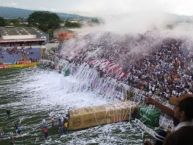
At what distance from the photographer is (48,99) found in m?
36.2

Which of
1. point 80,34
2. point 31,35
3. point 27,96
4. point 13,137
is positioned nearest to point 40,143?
point 13,137

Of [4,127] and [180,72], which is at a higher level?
[180,72]

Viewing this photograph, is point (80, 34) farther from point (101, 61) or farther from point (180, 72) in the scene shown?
point (180, 72)

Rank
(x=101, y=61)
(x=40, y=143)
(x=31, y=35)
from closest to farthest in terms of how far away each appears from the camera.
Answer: (x=40, y=143)
(x=101, y=61)
(x=31, y=35)

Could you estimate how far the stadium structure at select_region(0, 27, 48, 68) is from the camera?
59625 mm

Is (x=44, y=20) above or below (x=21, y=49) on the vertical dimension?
above

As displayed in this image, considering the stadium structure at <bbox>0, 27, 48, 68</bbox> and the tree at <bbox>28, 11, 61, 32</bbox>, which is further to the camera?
the tree at <bbox>28, 11, 61, 32</bbox>

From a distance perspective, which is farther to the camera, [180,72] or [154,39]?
[154,39]

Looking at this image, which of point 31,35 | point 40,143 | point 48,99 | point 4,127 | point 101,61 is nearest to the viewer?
point 40,143

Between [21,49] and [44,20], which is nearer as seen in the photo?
[21,49]

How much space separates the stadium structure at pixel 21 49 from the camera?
59.6m

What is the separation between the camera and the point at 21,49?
62.5 meters

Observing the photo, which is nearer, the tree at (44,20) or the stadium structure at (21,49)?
the stadium structure at (21,49)

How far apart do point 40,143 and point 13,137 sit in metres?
2.38
